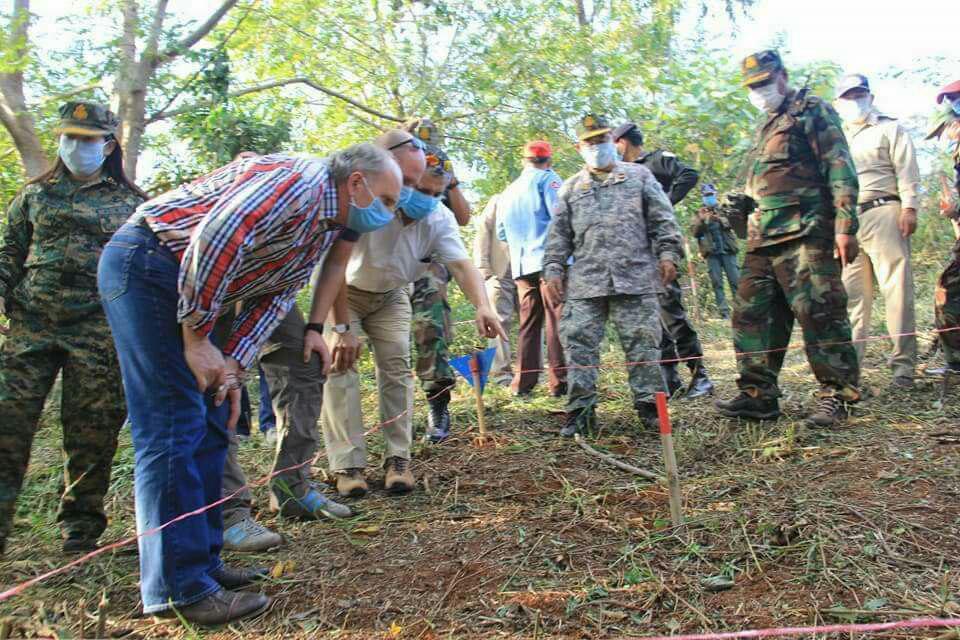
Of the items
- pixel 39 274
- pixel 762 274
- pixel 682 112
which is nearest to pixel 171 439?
pixel 39 274

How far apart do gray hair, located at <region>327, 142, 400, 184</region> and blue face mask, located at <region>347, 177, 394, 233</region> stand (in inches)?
1.8

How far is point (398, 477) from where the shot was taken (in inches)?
148

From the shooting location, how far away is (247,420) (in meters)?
4.73

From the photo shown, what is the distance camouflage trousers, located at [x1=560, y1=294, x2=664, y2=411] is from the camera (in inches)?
179

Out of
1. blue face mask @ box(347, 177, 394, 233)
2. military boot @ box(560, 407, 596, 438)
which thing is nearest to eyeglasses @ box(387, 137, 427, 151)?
blue face mask @ box(347, 177, 394, 233)

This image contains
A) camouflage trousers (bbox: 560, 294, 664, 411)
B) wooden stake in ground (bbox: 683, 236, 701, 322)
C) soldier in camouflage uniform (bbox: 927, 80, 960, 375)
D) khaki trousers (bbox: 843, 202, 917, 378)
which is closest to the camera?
camouflage trousers (bbox: 560, 294, 664, 411)

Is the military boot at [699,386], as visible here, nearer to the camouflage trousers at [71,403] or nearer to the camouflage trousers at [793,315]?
the camouflage trousers at [793,315]

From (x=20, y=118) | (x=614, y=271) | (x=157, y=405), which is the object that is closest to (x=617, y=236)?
(x=614, y=271)

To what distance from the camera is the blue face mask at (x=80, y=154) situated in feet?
10.9

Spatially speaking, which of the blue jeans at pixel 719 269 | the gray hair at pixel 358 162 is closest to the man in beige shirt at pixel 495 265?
the gray hair at pixel 358 162

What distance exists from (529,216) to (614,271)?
1445 mm

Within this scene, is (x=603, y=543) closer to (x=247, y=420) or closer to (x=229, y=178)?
(x=229, y=178)

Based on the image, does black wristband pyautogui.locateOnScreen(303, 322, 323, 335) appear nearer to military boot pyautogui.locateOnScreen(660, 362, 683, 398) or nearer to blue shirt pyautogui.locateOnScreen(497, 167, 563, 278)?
blue shirt pyautogui.locateOnScreen(497, 167, 563, 278)

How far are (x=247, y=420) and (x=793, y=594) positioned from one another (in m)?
3.44
